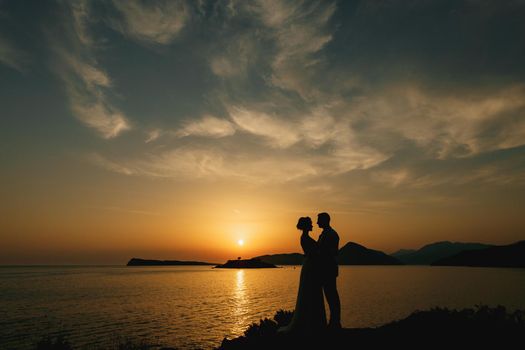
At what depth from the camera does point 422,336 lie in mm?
15297

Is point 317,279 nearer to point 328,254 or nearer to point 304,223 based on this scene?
point 328,254

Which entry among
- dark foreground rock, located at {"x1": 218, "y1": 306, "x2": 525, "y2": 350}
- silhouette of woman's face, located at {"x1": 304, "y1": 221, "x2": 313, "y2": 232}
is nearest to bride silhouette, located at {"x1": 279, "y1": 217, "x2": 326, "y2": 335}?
dark foreground rock, located at {"x1": 218, "y1": 306, "x2": 525, "y2": 350}

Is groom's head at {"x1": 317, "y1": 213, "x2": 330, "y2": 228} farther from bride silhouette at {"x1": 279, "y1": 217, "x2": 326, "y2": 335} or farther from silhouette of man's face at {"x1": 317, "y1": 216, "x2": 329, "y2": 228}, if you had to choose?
bride silhouette at {"x1": 279, "y1": 217, "x2": 326, "y2": 335}

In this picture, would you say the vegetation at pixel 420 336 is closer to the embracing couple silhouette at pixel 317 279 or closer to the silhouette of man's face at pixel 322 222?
the embracing couple silhouette at pixel 317 279

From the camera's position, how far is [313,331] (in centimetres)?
1334

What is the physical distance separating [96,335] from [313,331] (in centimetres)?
2492

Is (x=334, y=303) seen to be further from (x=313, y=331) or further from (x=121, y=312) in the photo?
(x=121, y=312)

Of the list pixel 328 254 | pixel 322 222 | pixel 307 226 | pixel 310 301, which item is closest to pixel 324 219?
pixel 322 222

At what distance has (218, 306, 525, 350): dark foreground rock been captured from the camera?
13391 millimetres

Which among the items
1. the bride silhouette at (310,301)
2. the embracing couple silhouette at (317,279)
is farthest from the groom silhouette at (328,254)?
the bride silhouette at (310,301)

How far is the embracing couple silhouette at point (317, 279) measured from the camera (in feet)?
42.2

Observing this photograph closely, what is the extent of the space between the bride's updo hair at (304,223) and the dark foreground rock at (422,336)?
405cm

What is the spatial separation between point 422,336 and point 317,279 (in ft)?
19.2

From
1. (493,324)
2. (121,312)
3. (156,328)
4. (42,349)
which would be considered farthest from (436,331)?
(121,312)
